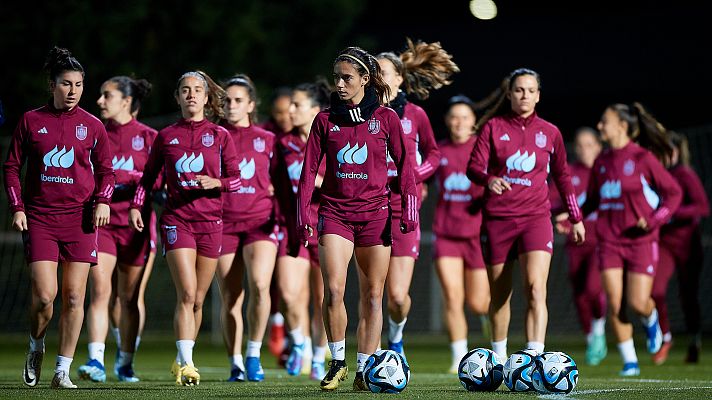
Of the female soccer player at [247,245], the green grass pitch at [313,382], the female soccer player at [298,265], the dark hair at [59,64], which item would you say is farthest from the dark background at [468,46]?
the dark hair at [59,64]

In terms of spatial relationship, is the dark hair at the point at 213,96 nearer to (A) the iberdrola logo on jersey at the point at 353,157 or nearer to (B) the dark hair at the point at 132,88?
(B) the dark hair at the point at 132,88

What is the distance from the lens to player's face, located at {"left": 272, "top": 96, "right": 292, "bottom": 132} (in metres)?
10.3

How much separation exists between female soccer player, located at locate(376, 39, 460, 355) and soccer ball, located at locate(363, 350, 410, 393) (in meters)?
1.36

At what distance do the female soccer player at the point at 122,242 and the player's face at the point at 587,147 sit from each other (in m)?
5.79

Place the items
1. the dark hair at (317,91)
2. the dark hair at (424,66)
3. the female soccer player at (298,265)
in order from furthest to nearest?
1. the dark hair at (317,91)
2. the female soccer player at (298,265)
3. the dark hair at (424,66)

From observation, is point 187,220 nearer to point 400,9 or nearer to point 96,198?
point 96,198

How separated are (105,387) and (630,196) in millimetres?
4946

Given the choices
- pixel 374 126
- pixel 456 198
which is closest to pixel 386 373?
pixel 374 126

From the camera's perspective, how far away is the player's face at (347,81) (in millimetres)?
7543

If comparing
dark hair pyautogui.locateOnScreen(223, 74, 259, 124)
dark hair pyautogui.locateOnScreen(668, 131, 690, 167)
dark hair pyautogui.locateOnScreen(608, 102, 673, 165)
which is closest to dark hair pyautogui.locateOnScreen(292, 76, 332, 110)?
dark hair pyautogui.locateOnScreen(223, 74, 259, 124)

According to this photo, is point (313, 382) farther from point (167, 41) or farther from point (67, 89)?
point (167, 41)

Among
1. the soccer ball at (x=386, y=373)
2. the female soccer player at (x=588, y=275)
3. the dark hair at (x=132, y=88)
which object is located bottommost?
the soccer ball at (x=386, y=373)

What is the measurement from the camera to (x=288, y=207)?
9.15 m

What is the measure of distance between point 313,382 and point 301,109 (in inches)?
91.2
